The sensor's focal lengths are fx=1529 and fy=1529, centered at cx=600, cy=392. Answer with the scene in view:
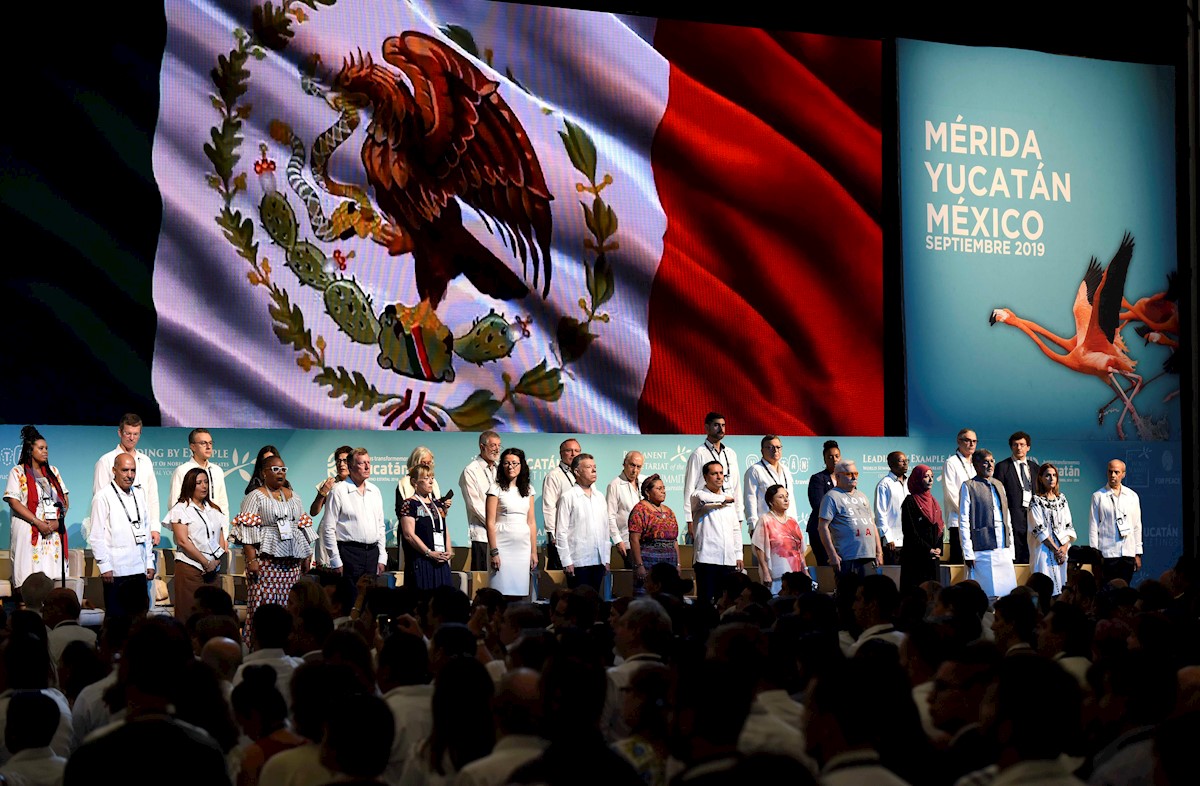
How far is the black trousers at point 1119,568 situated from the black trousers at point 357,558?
5.02 m

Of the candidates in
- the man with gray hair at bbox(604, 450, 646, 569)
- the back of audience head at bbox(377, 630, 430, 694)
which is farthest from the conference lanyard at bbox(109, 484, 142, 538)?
the back of audience head at bbox(377, 630, 430, 694)

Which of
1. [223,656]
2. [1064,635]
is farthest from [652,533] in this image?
[223,656]

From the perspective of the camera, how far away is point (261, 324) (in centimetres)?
1195

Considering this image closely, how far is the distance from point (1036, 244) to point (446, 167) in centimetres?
582

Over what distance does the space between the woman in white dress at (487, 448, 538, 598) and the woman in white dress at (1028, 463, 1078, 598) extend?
173 inches

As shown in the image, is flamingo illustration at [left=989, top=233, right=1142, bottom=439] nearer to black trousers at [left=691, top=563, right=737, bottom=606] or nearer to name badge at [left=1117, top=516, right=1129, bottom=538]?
name badge at [left=1117, top=516, right=1129, bottom=538]

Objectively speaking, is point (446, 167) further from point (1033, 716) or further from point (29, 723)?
point (1033, 716)

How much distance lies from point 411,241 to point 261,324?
1411 mm

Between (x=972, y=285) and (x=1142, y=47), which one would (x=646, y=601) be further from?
(x=1142, y=47)

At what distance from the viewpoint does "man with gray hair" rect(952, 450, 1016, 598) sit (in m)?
11.3

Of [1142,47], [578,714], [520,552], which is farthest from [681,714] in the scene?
[1142,47]

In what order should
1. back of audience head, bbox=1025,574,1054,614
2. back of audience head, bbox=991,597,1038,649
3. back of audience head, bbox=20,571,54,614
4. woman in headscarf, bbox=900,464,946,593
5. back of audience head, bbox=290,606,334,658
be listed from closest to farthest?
back of audience head, bbox=290,606,334,658 < back of audience head, bbox=991,597,1038,649 < back of audience head, bbox=20,571,54,614 < back of audience head, bbox=1025,574,1054,614 < woman in headscarf, bbox=900,464,946,593

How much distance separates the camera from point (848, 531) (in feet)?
34.1

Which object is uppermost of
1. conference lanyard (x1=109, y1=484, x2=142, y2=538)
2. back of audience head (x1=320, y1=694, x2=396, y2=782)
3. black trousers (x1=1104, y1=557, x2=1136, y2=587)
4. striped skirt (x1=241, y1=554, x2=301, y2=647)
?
conference lanyard (x1=109, y1=484, x2=142, y2=538)
